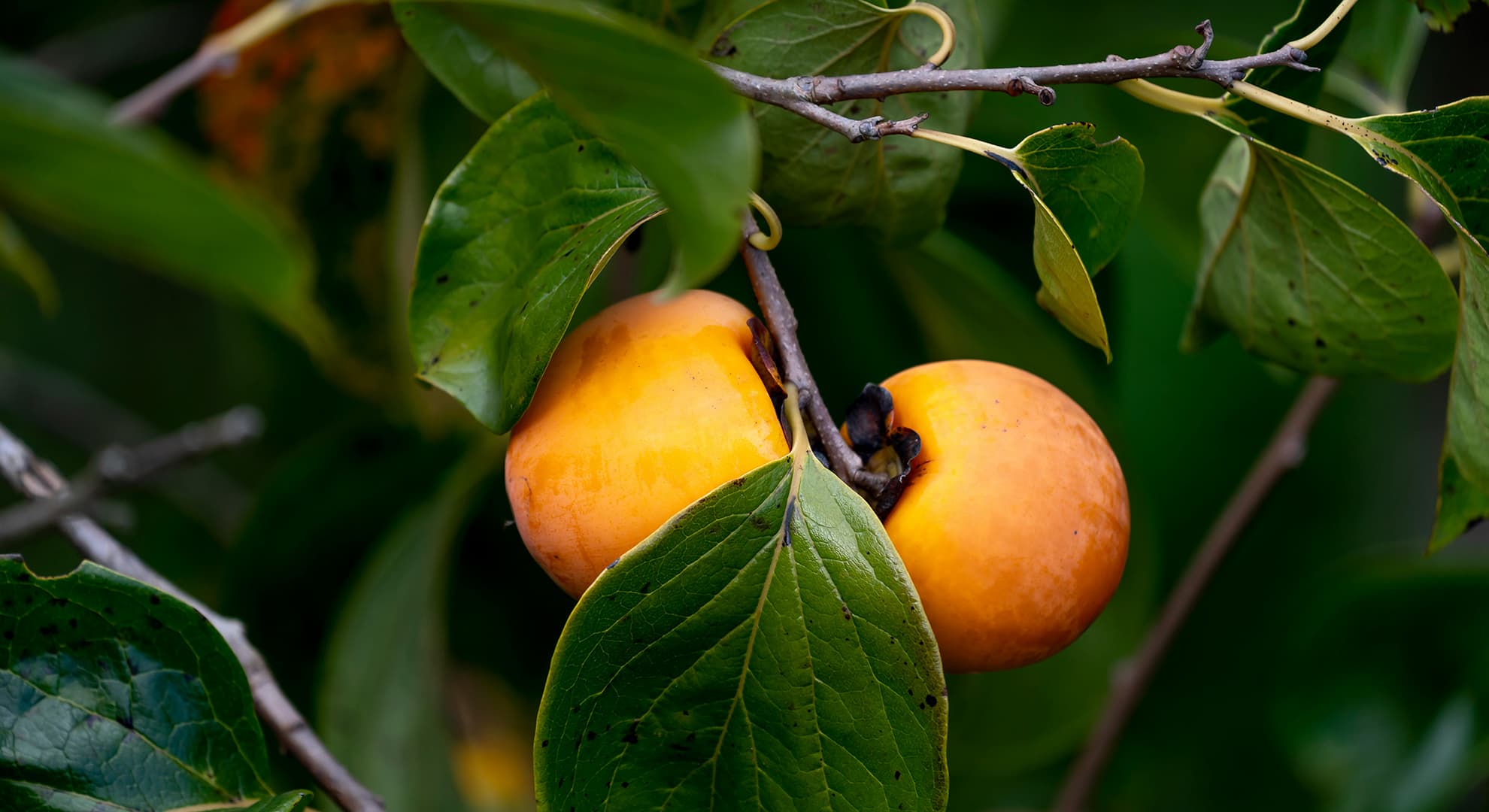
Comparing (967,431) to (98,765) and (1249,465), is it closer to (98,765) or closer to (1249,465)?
(98,765)

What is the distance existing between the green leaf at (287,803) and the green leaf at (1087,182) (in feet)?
1.29

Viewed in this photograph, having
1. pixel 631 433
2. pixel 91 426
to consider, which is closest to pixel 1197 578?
pixel 631 433

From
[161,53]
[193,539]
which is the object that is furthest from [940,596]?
[161,53]

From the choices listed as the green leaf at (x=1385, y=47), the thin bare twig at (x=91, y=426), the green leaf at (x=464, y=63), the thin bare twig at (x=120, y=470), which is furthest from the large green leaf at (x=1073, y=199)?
the thin bare twig at (x=91, y=426)

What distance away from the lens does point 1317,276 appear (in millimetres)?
520

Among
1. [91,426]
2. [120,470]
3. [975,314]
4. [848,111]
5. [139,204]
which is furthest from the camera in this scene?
[91,426]

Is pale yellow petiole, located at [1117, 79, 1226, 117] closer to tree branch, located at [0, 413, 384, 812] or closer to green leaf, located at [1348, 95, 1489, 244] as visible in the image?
green leaf, located at [1348, 95, 1489, 244]

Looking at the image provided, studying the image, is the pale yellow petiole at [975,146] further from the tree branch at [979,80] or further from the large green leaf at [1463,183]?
the large green leaf at [1463,183]

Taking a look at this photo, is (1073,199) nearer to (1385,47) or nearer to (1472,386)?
(1472,386)

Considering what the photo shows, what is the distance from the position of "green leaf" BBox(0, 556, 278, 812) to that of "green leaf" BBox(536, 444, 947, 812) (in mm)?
175

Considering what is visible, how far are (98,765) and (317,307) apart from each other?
0.57 metres

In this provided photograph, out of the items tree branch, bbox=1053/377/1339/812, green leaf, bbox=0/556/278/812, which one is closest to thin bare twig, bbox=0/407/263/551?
green leaf, bbox=0/556/278/812

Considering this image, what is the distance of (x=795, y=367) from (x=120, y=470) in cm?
48

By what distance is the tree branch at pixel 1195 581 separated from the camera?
31.5 inches
